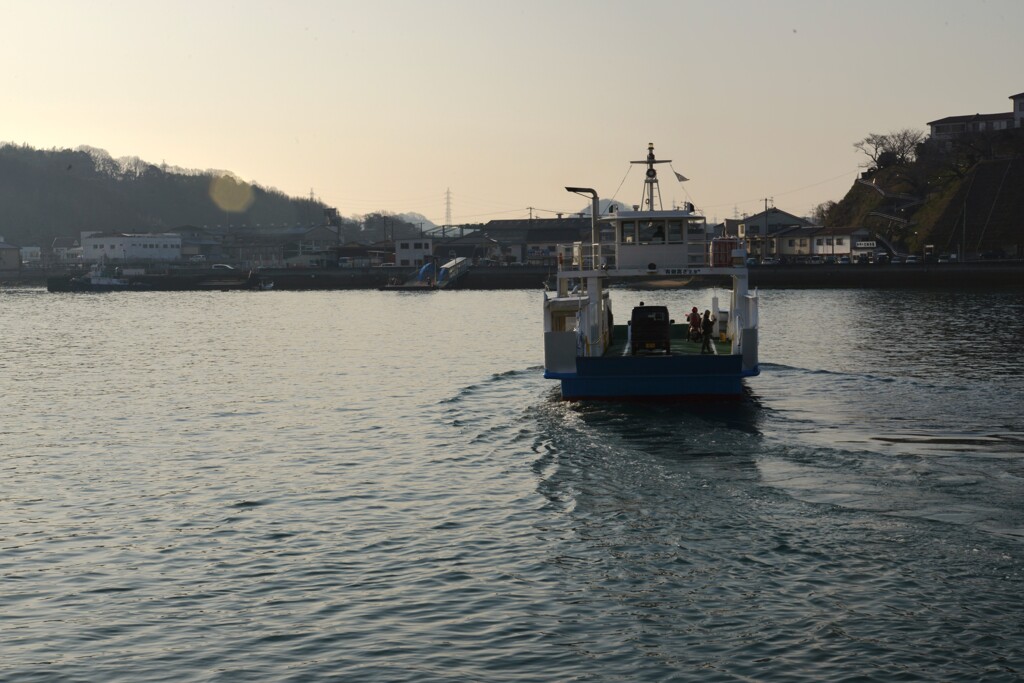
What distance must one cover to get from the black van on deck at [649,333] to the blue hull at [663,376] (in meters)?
1.98

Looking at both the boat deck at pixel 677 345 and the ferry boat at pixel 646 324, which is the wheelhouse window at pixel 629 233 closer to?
the ferry boat at pixel 646 324

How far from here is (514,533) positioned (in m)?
19.8

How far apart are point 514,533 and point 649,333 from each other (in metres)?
17.2

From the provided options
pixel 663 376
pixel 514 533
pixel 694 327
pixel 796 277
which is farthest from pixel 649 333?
pixel 796 277

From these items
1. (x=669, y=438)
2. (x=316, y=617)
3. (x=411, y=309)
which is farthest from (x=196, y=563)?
(x=411, y=309)

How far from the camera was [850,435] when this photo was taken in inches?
1127

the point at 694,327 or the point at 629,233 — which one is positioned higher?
the point at 629,233

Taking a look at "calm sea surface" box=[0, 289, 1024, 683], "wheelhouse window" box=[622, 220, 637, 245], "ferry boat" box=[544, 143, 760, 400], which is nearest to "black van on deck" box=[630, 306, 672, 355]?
"ferry boat" box=[544, 143, 760, 400]

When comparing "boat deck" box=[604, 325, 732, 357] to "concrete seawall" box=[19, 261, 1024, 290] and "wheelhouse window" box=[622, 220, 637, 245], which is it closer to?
"wheelhouse window" box=[622, 220, 637, 245]

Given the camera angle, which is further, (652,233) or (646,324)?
(652,233)

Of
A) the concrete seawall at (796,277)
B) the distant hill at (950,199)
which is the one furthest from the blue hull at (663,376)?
the distant hill at (950,199)

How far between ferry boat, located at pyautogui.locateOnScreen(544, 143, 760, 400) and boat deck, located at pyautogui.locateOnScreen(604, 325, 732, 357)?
79 mm

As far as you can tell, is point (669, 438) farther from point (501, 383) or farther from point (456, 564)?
point (501, 383)

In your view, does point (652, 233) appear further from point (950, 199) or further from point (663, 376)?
point (950, 199)
